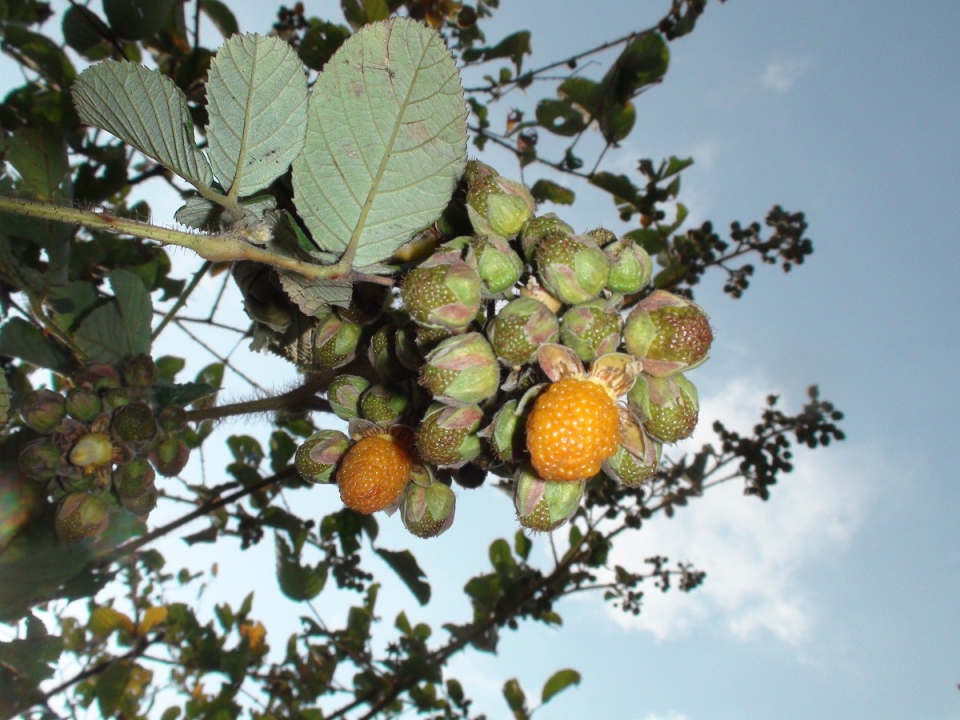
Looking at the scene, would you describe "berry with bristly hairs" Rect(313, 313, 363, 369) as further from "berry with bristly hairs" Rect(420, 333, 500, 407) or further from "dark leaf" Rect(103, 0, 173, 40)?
"dark leaf" Rect(103, 0, 173, 40)

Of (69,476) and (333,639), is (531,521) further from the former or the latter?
(333,639)

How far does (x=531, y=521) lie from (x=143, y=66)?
3.97ft

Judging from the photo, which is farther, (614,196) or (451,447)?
(614,196)

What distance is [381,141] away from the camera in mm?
1354

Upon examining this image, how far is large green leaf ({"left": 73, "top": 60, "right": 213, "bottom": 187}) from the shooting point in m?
1.30

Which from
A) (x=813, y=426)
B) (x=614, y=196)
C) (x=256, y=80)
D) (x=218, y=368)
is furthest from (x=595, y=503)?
(x=256, y=80)

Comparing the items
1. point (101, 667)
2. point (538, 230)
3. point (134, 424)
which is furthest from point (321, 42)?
point (101, 667)

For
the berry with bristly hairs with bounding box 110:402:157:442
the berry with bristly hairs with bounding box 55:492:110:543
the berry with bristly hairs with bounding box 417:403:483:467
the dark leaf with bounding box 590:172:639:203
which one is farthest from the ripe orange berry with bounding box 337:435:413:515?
the dark leaf with bounding box 590:172:639:203

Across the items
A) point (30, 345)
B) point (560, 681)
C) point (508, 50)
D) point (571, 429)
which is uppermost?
point (508, 50)

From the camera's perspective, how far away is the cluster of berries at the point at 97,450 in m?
2.18

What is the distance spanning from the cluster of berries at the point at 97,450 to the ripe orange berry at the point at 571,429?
147 centimetres

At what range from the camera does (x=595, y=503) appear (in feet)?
14.4

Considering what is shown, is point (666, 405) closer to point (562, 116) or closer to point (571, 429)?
point (571, 429)

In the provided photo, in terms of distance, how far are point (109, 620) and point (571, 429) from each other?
4.84 metres
